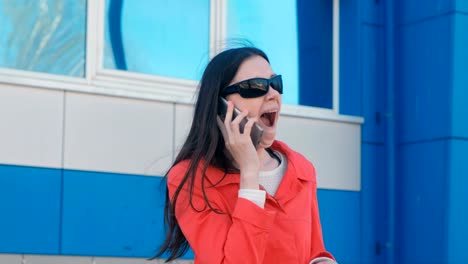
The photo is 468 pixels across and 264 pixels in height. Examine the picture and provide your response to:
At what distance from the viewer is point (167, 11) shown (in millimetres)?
7363

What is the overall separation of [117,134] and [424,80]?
256 centimetres

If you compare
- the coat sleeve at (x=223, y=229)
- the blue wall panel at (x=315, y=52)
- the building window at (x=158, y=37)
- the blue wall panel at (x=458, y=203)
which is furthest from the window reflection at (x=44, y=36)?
the coat sleeve at (x=223, y=229)

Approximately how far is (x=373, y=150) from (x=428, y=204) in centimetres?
66

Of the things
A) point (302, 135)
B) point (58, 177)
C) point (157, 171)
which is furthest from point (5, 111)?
point (302, 135)

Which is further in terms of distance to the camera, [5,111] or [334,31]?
[334,31]

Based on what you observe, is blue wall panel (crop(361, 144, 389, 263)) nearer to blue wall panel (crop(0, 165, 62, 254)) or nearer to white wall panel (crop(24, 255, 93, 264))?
white wall panel (crop(24, 255, 93, 264))

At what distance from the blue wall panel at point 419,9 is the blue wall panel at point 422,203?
994mm

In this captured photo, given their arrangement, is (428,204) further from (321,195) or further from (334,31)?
(334,31)

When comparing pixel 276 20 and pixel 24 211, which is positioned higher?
pixel 276 20

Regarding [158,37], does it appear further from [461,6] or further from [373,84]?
[461,6]

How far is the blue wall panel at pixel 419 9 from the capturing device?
7922 mm

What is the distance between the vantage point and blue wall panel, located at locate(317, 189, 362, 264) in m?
7.90

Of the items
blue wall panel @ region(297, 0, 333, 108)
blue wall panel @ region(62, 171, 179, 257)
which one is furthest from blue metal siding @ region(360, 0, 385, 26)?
blue wall panel @ region(62, 171, 179, 257)

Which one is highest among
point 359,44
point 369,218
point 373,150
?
point 359,44
